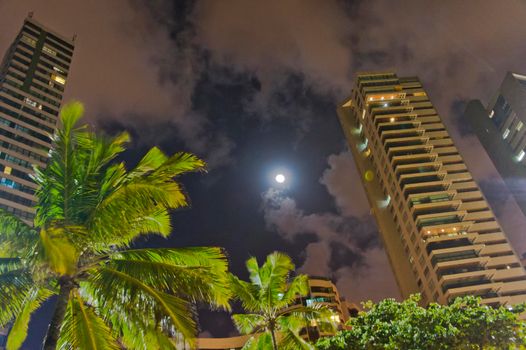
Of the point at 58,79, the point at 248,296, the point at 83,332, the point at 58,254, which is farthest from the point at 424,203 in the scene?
the point at 58,79

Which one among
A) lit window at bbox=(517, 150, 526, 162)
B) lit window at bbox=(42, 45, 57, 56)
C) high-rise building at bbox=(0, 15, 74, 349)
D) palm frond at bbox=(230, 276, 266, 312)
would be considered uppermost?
lit window at bbox=(42, 45, 57, 56)

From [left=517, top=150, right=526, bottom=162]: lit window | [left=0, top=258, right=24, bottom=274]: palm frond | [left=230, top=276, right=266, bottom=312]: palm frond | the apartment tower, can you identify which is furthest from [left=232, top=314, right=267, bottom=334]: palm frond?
the apartment tower

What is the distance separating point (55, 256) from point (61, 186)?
4.22 metres

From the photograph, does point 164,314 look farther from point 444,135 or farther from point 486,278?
point 444,135

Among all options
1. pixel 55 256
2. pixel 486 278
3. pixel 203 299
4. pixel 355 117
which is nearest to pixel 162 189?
pixel 203 299

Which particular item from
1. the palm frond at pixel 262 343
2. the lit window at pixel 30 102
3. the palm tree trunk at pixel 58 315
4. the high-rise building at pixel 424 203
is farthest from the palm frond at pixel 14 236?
the lit window at pixel 30 102

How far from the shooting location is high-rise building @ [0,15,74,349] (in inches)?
3083

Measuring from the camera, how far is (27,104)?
9031 centimetres

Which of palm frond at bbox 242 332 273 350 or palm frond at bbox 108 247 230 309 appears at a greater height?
palm frond at bbox 242 332 273 350

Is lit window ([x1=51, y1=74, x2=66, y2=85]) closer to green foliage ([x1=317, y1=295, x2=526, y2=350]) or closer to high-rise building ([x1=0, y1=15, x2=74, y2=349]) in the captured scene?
high-rise building ([x1=0, y1=15, x2=74, y2=349])

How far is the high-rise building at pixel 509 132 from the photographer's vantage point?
65.9m

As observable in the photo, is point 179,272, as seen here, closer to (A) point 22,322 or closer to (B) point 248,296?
(A) point 22,322

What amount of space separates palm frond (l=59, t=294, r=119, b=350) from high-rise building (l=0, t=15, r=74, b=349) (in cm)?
7100

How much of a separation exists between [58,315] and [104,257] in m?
1.73
